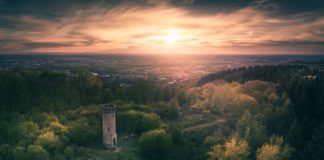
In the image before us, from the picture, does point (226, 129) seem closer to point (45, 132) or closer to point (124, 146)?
point (124, 146)

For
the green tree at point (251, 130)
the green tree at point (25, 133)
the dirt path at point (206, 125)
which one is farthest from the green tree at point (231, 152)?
the green tree at point (25, 133)

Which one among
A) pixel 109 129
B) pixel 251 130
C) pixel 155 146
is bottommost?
pixel 155 146

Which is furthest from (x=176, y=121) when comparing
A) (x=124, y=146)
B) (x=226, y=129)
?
(x=124, y=146)

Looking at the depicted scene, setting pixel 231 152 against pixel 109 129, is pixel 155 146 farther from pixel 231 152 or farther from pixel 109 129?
pixel 231 152

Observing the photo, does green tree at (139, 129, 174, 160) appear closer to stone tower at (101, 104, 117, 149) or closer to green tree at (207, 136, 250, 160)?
stone tower at (101, 104, 117, 149)

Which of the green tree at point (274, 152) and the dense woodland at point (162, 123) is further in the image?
the dense woodland at point (162, 123)

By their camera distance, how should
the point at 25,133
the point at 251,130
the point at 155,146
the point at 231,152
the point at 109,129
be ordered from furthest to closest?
the point at 251,130 < the point at 109,129 < the point at 25,133 < the point at 155,146 < the point at 231,152

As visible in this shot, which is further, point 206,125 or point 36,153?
point 206,125

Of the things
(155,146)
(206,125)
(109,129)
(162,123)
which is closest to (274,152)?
(155,146)

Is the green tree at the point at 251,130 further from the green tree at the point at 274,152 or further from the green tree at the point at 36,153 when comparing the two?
the green tree at the point at 36,153
